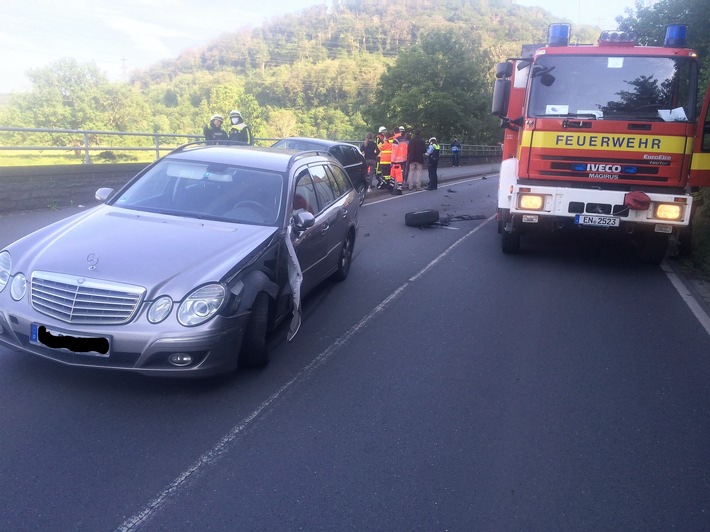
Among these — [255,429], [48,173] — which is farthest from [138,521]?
[48,173]

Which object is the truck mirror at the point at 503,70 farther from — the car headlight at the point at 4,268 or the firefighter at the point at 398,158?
the firefighter at the point at 398,158

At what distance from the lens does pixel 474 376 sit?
5266 millimetres

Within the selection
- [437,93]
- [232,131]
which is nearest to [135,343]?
[232,131]

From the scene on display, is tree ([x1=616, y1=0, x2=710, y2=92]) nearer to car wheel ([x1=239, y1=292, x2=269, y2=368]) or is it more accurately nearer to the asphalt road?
the asphalt road

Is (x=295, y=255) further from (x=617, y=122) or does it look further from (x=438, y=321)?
(x=617, y=122)

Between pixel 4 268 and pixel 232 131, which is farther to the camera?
pixel 232 131

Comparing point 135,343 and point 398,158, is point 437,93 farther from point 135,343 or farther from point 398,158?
point 135,343

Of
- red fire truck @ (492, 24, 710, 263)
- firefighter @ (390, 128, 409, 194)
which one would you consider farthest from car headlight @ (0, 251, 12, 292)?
firefighter @ (390, 128, 409, 194)

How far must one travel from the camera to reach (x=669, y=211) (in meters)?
9.12

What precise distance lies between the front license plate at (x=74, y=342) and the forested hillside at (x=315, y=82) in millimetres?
21038

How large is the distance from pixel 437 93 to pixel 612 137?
5811 cm

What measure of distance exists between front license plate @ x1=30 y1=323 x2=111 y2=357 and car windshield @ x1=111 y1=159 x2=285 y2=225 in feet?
5.47

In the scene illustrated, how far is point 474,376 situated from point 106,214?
10.7 ft

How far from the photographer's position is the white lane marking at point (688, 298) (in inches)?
288
